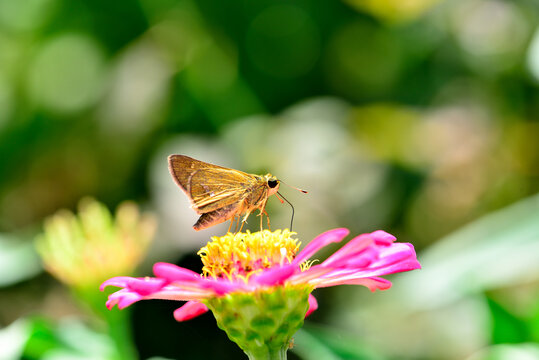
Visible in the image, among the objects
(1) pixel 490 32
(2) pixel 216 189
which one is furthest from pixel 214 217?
(1) pixel 490 32

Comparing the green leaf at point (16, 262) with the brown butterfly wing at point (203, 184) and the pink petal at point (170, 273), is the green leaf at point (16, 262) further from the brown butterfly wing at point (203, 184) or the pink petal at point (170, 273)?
the pink petal at point (170, 273)

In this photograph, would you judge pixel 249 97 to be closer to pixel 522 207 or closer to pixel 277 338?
pixel 522 207

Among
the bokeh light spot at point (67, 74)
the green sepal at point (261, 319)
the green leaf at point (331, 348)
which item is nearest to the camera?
the green sepal at point (261, 319)

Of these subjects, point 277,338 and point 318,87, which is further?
point 318,87

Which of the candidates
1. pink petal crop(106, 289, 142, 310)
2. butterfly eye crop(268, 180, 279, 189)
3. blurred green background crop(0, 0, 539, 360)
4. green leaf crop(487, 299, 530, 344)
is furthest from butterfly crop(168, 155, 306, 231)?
blurred green background crop(0, 0, 539, 360)

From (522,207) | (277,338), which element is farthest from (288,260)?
(522,207)

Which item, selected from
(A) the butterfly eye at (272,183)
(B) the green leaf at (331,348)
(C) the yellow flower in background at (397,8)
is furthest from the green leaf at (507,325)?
(C) the yellow flower in background at (397,8)

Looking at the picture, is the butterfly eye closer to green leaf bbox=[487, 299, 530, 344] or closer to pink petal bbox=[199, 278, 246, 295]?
pink petal bbox=[199, 278, 246, 295]
